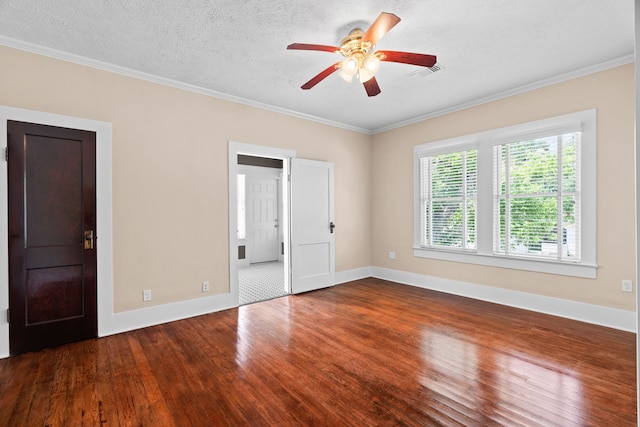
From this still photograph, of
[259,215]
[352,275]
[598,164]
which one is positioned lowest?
[352,275]

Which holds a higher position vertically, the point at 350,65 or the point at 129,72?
the point at 129,72

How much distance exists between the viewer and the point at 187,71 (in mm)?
3338

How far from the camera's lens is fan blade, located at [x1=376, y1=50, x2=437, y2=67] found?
229cm

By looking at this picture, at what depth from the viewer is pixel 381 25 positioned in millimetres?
2066

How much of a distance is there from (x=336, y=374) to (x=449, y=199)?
3.33 meters

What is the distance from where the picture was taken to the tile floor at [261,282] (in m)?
4.58

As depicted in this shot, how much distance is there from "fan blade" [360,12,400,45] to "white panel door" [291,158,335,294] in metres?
2.64

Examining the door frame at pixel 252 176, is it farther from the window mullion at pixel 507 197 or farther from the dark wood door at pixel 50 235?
the window mullion at pixel 507 197

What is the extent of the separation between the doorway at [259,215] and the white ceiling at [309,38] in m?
3.51

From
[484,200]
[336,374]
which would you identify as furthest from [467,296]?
[336,374]

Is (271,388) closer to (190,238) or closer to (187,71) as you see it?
(190,238)

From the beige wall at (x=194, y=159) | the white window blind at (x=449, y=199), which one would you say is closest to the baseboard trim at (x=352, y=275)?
the white window blind at (x=449, y=199)

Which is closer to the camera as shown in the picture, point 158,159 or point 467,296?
point 158,159

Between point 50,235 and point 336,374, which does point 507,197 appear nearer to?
point 336,374
